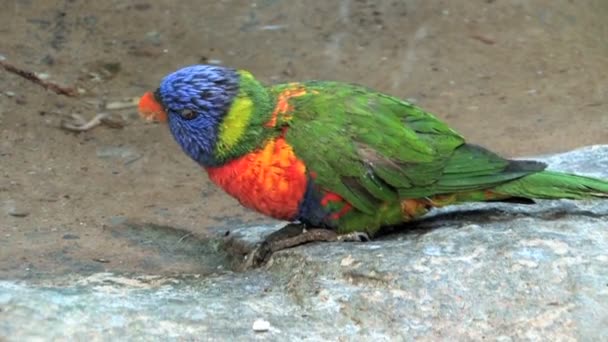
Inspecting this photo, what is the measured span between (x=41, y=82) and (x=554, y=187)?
3364 millimetres

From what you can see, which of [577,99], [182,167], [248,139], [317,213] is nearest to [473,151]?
[317,213]

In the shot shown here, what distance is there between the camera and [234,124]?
2.94 m

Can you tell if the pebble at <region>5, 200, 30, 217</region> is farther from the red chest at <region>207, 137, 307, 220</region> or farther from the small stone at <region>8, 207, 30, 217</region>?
the red chest at <region>207, 137, 307, 220</region>

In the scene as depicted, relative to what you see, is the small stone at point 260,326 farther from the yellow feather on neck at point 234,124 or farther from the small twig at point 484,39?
the small twig at point 484,39

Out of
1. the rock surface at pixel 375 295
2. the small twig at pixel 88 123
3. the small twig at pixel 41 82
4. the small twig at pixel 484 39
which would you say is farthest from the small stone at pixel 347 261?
the small twig at pixel 484 39

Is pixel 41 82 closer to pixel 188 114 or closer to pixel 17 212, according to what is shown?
pixel 17 212

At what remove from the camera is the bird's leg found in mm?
3041

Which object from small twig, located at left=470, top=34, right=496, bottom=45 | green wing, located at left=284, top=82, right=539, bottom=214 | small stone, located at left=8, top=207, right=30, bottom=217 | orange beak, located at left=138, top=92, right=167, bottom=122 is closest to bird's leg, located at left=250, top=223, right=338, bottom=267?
green wing, located at left=284, top=82, right=539, bottom=214

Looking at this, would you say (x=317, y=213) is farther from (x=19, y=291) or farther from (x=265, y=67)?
(x=265, y=67)

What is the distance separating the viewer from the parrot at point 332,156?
2.92 m

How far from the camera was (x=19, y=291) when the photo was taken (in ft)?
7.71

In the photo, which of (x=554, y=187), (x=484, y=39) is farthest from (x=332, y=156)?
(x=484, y=39)

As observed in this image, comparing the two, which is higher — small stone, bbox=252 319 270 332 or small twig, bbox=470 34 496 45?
small stone, bbox=252 319 270 332

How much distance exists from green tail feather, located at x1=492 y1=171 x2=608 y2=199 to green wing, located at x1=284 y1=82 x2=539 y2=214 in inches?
1.8
